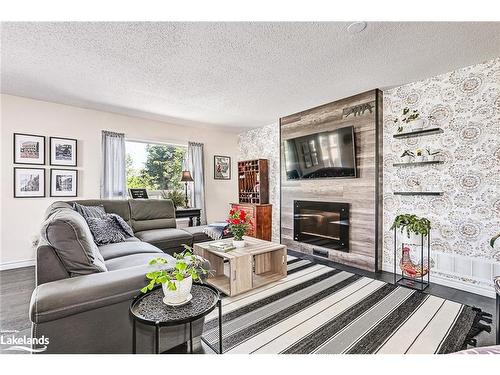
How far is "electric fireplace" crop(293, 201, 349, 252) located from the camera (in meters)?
3.61

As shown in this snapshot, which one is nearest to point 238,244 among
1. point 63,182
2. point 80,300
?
point 80,300

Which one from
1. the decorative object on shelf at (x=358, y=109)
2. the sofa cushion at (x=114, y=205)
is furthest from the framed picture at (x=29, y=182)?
the decorative object on shelf at (x=358, y=109)

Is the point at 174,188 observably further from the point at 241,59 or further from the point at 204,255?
the point at 241,59

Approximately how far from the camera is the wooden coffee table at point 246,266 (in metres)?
2.50

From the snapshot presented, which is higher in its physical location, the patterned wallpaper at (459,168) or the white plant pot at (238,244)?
the patterned wallpaper at (459,168)

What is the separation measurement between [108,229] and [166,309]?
2.10m

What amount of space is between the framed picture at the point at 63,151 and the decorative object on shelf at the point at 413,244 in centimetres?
Answer: 478

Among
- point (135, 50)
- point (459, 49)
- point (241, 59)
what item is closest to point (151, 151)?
point (135, 50)

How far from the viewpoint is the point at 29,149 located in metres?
3.54

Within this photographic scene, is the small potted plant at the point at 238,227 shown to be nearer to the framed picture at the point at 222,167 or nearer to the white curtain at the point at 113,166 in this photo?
the white curtain at the point at 113,166

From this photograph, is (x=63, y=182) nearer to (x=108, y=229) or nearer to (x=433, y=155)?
(x=108, y=229)

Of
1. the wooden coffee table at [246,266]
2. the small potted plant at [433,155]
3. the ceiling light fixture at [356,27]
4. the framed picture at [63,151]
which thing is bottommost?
the wooden coffee table at [246,266]

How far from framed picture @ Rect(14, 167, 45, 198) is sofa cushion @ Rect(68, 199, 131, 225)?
94 cm
